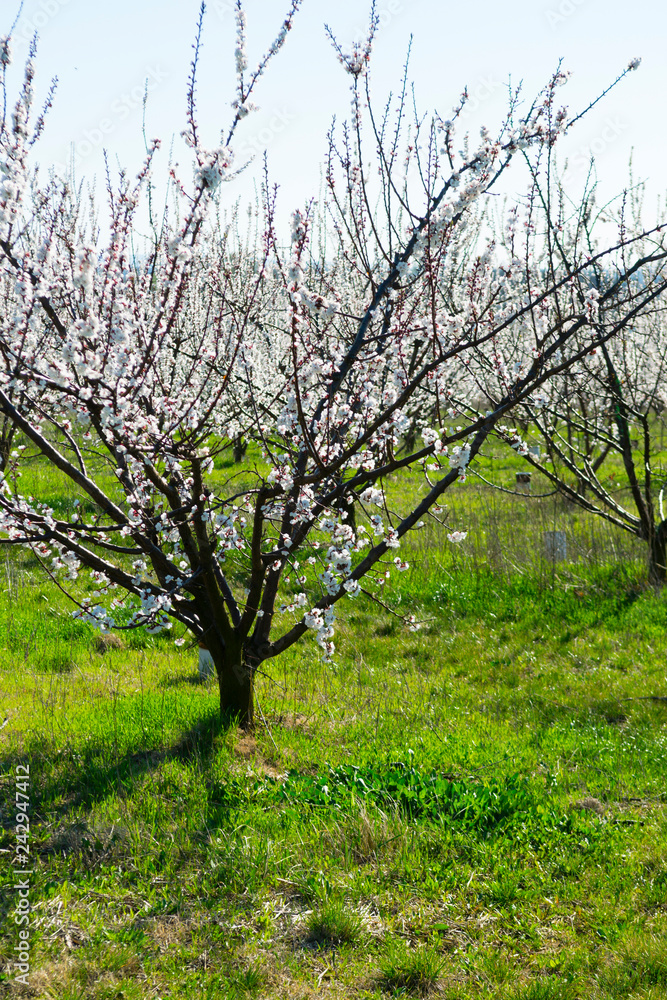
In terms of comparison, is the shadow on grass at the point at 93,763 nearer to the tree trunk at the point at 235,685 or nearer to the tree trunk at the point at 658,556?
the tree trunk at the point at 235,685

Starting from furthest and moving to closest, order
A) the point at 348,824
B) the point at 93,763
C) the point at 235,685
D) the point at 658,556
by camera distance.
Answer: the point at 658,556
the point at 235,685
the point at 93,763
the point at 348,824

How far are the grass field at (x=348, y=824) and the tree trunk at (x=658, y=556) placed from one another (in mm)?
997

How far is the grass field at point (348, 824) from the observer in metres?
2.81

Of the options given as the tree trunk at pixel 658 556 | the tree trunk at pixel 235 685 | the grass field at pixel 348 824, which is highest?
the tree trunk at pixel 658 556

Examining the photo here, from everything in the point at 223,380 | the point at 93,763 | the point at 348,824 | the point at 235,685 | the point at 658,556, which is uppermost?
the point at 223,380

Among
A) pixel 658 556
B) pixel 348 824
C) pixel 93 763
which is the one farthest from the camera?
pixel 658 556

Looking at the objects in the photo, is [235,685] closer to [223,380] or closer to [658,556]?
[223,380]

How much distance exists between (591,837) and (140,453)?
296cm

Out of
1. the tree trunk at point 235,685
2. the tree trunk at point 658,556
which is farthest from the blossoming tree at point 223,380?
the tree trunk at point 658,556

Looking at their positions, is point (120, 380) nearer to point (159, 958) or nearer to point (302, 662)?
point (159, 958)

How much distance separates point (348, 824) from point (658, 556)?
196 inches

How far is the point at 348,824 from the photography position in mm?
3555

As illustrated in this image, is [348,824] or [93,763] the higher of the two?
[93,763]

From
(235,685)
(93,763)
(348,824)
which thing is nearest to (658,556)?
(235,685)
